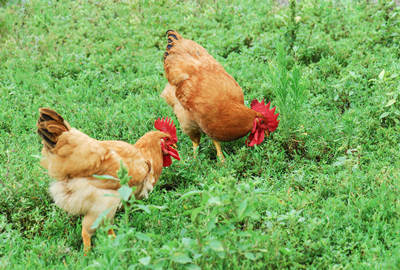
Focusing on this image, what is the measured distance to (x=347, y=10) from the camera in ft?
25.4

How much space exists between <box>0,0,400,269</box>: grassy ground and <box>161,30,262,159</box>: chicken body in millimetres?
346

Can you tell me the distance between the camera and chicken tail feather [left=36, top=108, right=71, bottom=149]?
346 centimetres

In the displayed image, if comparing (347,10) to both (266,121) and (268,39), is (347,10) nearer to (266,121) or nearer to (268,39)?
(268,39)

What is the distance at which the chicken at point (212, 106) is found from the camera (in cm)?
471

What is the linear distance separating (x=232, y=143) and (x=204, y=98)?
0.82m

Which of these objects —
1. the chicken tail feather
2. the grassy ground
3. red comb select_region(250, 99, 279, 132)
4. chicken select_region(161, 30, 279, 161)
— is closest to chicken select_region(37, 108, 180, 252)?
the chicken tail feather

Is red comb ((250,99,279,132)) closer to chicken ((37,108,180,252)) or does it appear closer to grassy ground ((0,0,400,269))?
grassy ground ((0,0,400,269))

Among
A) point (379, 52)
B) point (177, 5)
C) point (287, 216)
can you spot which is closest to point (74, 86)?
point (177, 5)

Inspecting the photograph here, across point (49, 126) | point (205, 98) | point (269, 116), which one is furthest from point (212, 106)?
point (49, 126)

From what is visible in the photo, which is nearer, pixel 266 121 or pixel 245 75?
pixel 266 121

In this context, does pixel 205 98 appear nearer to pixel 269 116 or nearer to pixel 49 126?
pixel 269 116

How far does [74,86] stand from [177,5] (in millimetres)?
3246

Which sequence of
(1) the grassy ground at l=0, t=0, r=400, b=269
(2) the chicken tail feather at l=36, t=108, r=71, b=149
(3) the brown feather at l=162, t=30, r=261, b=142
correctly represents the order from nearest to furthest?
(1) the grassy ground at l=0, t=0, r=400, b=269 → (2) the chicken tail feather at l=36, t=108, r=71, b=149 → (3) the brown feather at l=162, t=30, r=261, b=142

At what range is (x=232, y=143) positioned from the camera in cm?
529
